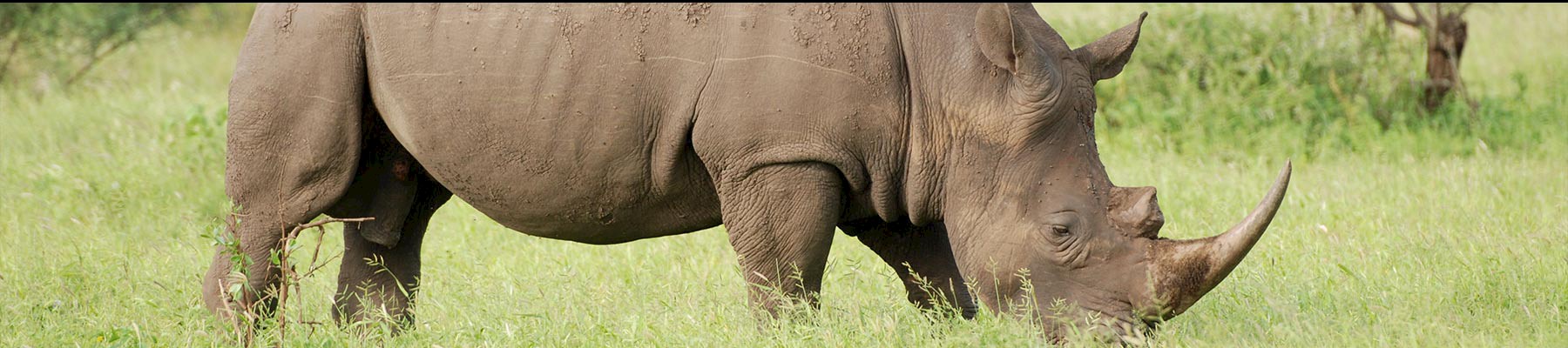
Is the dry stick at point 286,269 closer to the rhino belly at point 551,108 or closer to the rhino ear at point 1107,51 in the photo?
the rhino belly at point 551,108

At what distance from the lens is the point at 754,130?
4496 mm

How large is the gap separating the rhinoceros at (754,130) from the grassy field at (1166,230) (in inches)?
9.7

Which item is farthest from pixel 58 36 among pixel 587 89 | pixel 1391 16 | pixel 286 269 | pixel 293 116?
pixel 1391 16

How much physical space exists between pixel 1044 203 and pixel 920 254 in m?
0.75

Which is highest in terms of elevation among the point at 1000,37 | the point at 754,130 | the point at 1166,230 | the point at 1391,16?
the point at 1000,37

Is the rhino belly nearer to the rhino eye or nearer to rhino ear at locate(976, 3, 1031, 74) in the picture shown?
rhino ear at locate(976, 3, 1031, 74)

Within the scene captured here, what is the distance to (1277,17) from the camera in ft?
33.1

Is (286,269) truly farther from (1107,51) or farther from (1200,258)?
(1200,258)

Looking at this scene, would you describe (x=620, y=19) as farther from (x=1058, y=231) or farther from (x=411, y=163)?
(x=1058, y=231)

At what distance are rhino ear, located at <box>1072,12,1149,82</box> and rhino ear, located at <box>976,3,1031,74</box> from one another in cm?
34

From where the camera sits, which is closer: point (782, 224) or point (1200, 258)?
point (1200, 258)

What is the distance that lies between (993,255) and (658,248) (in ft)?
8.65

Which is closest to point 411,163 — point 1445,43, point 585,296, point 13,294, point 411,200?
point 411,200

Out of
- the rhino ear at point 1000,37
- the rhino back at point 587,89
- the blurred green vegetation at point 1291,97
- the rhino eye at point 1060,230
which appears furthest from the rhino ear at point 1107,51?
the blurred green vegetation at point 1291,97
